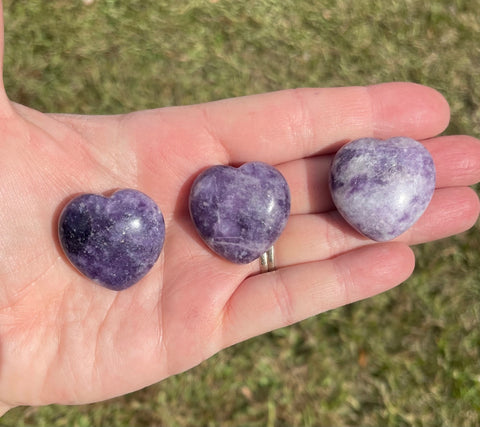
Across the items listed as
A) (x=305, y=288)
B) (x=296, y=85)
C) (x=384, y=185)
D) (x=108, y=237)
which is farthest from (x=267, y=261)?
(x=296, y=85)

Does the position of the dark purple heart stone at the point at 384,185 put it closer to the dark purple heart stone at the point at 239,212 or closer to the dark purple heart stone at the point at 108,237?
the dark purple heart stone at the point at 239,212

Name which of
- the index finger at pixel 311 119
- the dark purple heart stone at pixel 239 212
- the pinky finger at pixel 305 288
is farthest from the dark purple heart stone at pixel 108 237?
the index finger at pixel 311 119

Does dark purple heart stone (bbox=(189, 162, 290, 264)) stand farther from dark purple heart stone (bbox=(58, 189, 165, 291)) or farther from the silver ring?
dark purple heart stone (bbox=(58, 189, 165, 291))

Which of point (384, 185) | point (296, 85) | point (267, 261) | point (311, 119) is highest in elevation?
point (311, 119)

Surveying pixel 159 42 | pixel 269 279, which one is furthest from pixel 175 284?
pixel 159 42

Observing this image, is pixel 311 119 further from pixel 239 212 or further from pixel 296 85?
pixel 296 85

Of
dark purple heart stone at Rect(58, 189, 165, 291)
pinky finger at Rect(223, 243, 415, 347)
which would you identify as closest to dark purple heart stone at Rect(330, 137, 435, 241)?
pinky finger at Rect(223, 243, 415, 347)

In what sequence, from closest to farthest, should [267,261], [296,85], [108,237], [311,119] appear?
[108,237] < [267,261] < [311,119] < [296,85]
